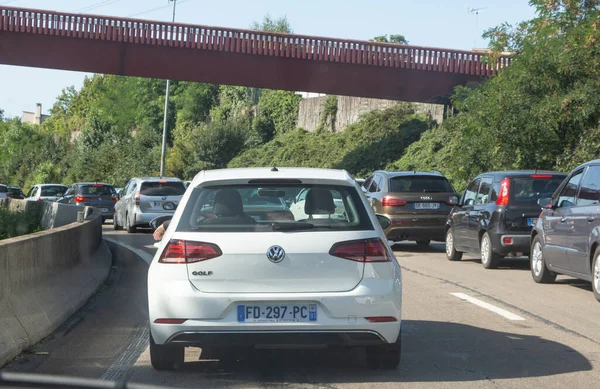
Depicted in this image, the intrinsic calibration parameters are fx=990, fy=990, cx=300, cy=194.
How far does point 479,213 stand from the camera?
57.5 ft

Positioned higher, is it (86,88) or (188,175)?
A: (86,88)

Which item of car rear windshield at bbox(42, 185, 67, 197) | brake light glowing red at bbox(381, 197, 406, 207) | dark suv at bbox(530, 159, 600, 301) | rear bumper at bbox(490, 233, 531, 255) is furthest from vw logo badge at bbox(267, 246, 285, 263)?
car rear windshield at bbox(42, 185, 67, 197)

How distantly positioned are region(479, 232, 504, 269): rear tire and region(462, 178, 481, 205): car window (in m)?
1.24

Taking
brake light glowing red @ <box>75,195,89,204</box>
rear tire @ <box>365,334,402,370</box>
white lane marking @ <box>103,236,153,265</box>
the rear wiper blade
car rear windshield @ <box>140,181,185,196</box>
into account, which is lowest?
white lane marking @ <box>103,236,153,265</box>

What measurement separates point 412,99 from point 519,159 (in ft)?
71.9

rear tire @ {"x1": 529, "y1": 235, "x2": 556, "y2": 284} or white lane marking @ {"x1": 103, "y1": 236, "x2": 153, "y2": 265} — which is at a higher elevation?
rear tire @ {"x1": 529, "y1": 235, "x2": 556, "y2": 284}

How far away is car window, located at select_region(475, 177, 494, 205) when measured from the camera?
1742cm

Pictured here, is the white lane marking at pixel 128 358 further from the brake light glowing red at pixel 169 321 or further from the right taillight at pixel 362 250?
the right taillight at pixel 362 250

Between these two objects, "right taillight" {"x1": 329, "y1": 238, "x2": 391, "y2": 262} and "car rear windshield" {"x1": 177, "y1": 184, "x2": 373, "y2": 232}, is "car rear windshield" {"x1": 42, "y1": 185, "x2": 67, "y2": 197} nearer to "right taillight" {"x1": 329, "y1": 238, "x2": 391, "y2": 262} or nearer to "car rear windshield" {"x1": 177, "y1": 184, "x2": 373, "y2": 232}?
"car rear windshield" {"x1": 177, "y1": 184, "x2": 373, "y2": 232}

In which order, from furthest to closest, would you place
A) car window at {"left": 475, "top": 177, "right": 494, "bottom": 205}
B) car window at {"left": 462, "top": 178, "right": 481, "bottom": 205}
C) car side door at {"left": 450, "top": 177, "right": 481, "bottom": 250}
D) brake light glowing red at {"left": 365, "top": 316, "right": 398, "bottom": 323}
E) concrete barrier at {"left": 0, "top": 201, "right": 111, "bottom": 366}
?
car window at {"left": 462, "top": 178, "right": 481, "bottom": 205} < car side door at {"left": 450, "top": 177, "right": 481, "bottom": 250} < car window at {"left": 475, "top": 177, "right": 494, "bottom": 205} < concrete barrier at {"left": 0, "top": 201, "right": 111, "bottom": 366} < brake light glowing red at {"left": 365, "top": 316, "right": 398, "bottom": 323}

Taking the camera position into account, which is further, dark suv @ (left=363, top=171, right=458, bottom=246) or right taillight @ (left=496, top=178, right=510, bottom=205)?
dark suv @ (left=363, top=171, right=458, bottom=246)

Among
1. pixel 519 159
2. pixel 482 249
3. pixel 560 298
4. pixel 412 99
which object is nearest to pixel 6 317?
pixel 560 298

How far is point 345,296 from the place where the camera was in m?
6.76

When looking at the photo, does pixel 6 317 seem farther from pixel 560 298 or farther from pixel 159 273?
pixel 560 298
